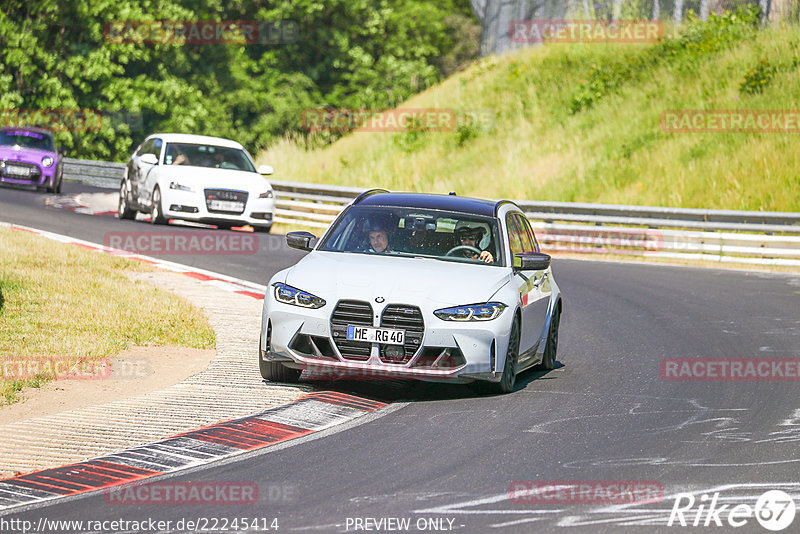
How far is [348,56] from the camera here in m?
58.5

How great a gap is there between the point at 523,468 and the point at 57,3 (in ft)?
145

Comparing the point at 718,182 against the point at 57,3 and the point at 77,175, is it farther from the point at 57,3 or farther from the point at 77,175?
the point at 57,3

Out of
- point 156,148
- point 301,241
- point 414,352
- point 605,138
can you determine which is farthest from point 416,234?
point 605,138

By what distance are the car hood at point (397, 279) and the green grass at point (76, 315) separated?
2.23 metres

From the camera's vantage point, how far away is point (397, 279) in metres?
9.66

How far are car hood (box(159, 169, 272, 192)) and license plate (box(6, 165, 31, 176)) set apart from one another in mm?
9062

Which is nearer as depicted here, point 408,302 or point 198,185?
point 408,302

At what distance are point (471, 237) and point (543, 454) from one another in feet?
10.5

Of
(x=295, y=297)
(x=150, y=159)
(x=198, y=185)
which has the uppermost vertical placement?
(x=150, y=159)

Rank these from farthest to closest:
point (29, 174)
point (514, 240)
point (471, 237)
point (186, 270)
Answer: point (29, 174), point (186, 270), point (514, 240), point (471, 237)

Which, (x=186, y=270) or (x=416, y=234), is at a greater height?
(x=416, y=234)

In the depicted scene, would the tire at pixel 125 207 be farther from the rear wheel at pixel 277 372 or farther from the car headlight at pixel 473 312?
the car headlight at pixel 473 312

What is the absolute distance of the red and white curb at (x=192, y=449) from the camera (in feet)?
22.5

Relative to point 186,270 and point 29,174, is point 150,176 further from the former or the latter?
point 29,174
